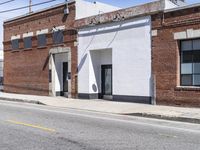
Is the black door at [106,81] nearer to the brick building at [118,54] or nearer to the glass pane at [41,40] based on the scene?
the brick building at [118,54]

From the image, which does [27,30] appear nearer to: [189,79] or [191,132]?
[189,79]

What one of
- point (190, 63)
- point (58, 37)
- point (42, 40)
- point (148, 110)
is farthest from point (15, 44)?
point (148, 110)

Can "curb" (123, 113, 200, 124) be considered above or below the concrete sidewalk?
below

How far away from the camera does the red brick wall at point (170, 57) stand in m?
18.3

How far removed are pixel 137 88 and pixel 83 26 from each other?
6312mm

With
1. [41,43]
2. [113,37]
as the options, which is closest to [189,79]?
[113,37]

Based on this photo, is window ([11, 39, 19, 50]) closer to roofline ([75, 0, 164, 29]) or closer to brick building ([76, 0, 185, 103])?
brick building ([76, 0, 185, 103])

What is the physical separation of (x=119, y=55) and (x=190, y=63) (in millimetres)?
4929

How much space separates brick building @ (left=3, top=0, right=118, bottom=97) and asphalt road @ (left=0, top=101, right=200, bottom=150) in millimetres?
12417

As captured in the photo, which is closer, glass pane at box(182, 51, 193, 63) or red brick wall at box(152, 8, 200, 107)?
red brick wall at box(152, 8, 200, 107)

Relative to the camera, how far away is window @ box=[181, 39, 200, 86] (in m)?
18.5

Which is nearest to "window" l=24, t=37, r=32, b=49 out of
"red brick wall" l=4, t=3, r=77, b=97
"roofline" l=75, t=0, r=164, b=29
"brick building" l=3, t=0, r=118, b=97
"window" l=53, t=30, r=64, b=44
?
"brick building" l=3, t=0, r=118, b=97

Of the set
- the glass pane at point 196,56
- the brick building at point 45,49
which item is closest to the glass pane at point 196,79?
the glass pane at point 196,56

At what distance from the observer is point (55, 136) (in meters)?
10.4
